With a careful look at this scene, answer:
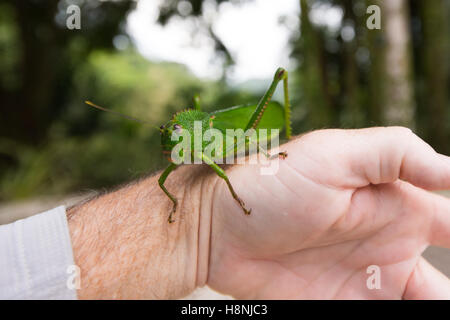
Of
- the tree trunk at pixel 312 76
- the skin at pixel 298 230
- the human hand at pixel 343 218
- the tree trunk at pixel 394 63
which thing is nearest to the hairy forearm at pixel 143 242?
the skin at pixel 298 230

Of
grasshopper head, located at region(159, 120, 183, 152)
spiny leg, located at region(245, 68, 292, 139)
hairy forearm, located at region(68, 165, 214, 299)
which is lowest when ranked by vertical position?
hairy forearm, located at region(68, 165, 214, 299)

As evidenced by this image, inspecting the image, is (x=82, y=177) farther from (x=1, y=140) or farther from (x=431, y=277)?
(x=431, y=277)

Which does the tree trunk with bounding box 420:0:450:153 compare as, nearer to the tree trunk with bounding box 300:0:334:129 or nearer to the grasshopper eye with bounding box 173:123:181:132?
the tree trunk with bounding box 300:0:334:129

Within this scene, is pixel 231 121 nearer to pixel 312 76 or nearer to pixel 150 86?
pixel 312 76

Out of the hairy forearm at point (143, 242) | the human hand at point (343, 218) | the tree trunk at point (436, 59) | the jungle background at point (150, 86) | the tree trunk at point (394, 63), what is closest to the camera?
the human hand at point (343, 218)

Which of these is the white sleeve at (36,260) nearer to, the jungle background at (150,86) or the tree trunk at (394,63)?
the jungle background at (150,86)

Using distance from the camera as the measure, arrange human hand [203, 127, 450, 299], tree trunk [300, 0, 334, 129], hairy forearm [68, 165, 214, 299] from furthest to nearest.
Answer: tree trunk [300, 0, 334, 129]
hairy forearm [68, 165, 214, 299]
human hand [203, 127, 450, 299]

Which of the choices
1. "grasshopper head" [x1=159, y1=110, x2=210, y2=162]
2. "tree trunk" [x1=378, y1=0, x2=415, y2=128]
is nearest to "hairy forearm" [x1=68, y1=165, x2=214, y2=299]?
"grasshopper head" [x1=159, y1=110, x2=210, y2=162]
